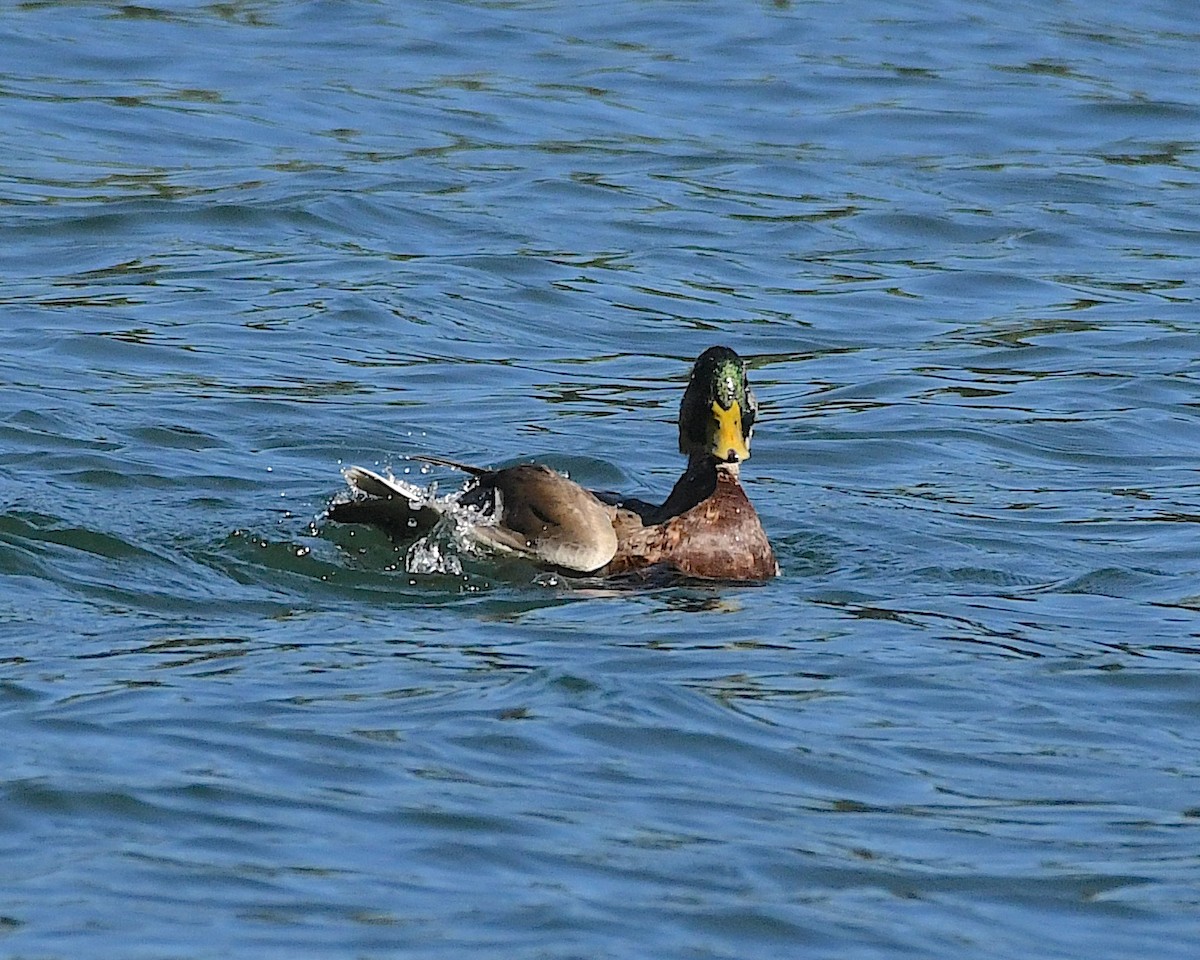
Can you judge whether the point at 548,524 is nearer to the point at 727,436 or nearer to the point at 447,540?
the point at 447,540

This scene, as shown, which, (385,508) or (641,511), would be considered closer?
(385,508)

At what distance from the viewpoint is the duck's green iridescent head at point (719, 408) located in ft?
28.8

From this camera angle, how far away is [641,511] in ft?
29.0

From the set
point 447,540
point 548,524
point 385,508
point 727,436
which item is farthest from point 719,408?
point 385,508

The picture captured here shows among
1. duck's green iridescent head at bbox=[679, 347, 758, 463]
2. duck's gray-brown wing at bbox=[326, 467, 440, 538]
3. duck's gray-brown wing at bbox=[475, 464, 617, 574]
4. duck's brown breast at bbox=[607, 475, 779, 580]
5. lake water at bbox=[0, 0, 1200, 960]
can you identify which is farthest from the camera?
duck's green iridescent head at bbox=[679, 347, 758, 463]

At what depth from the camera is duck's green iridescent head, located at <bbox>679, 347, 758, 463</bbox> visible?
877cm

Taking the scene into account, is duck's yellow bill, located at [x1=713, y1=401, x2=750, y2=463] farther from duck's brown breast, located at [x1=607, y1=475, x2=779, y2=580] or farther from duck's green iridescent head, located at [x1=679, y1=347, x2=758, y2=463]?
duck's brown breast, located at [x1=607, y1=475, x2=779, y2=580]

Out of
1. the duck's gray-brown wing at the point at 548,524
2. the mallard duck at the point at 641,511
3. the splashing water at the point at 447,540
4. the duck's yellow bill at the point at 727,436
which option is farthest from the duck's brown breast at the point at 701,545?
the splashing water at the point at 447,540

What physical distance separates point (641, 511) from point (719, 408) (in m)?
0.46

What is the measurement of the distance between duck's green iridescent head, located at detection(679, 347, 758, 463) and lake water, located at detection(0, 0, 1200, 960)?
22.7 inches

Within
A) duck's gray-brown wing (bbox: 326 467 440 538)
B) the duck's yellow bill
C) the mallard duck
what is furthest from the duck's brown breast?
duck's gray-brown wing (bbox: 326 467 440 538)

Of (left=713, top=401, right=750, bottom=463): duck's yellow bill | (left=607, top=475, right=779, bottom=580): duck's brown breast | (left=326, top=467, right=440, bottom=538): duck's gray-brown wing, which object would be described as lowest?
(left=607, top=475, right=779, bottom=580): duck's brown breast

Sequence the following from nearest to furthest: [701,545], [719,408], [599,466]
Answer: [701,545], [719,408], [599,466]

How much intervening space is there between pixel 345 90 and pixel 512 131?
149 cm
